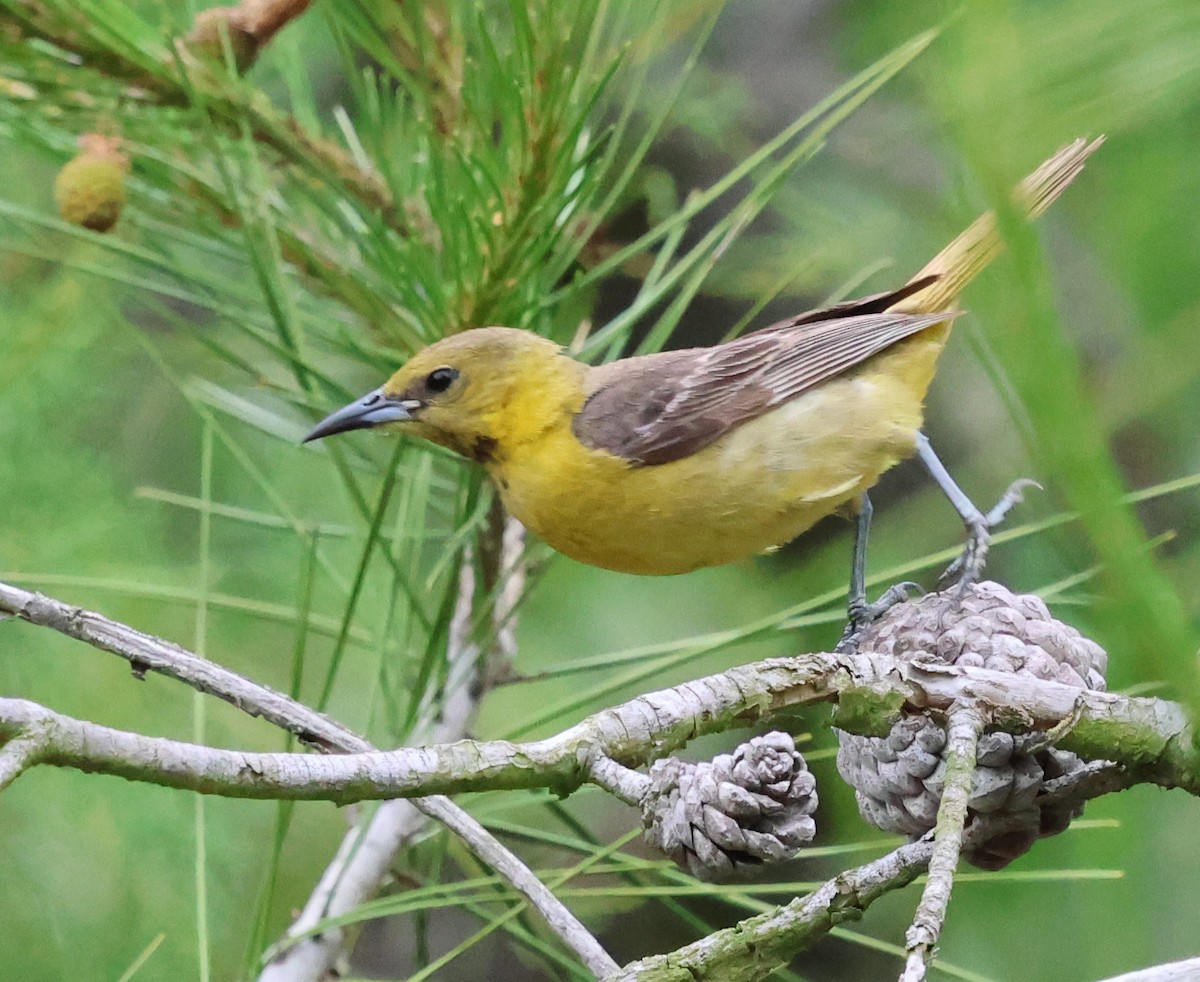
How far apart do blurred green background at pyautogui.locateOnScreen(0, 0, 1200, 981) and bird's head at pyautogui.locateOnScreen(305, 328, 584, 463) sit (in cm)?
5

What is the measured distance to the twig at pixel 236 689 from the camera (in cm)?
80

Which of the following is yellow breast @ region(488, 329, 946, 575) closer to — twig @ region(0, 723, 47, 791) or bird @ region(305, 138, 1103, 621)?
bird @ region(305, 138, 1103, 621)

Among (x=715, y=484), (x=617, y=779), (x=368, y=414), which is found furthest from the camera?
(x=715, y=484)

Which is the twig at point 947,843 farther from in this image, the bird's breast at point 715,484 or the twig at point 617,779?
the bird's breast at point 715,484

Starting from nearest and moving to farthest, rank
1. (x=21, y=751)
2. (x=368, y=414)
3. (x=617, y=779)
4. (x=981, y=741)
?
(x=21, y=751) → (x=617, y=779) → (x=981, y=741) → (x=368, y=414)

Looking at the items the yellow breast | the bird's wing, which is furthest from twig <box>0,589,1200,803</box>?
the bird's wing

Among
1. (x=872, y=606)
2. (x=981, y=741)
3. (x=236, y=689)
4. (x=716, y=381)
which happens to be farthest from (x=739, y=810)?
(x=716, y=381)

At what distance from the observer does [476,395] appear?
1949 mm

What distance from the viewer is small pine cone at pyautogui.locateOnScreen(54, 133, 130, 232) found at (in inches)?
58.7

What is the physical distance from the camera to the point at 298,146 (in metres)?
1.66

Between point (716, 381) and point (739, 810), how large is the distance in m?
1.42

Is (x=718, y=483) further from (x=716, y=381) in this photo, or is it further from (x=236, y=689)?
(x=236, y=689)

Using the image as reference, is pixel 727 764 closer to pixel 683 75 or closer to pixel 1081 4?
pixel 1081 4

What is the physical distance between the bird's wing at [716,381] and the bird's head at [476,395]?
75 millimetres
